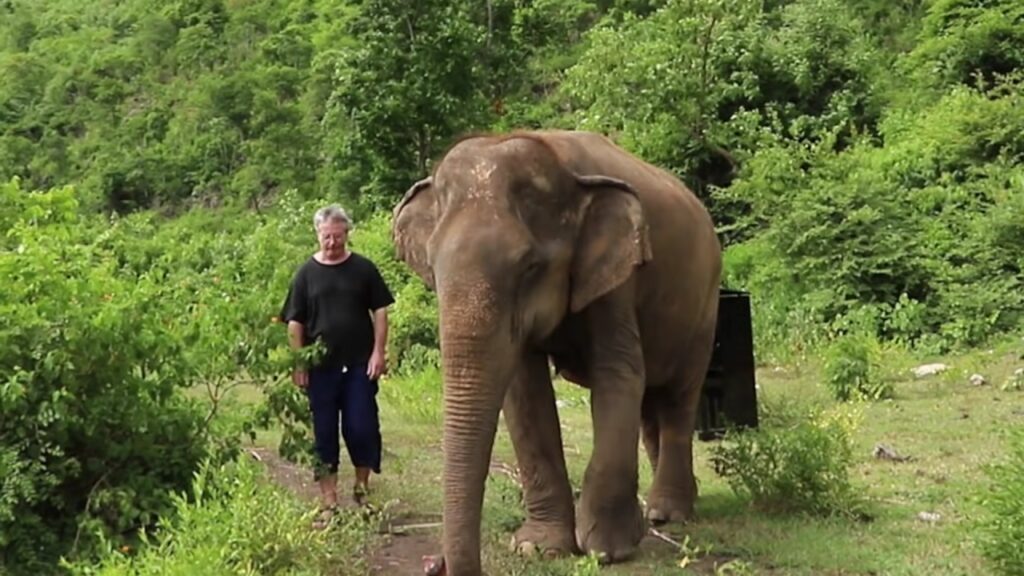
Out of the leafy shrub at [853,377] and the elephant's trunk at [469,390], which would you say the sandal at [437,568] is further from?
the leafy shrub at [853,377]

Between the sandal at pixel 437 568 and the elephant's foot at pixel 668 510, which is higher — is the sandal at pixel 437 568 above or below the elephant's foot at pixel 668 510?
above

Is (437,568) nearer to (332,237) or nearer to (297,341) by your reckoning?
(297,341)

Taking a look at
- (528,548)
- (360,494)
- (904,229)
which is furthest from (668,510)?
(904,229)

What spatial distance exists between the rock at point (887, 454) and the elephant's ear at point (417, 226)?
4.78 m

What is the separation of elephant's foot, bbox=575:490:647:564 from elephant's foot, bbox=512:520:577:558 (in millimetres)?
75

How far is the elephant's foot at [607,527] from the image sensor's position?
255 inches

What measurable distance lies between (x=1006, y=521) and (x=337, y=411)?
368cm

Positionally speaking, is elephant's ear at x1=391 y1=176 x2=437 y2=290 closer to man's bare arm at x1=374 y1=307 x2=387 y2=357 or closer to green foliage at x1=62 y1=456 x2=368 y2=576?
man's bare arm at x1=374 y1=307 x2=387 y2=357

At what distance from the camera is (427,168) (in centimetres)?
2456

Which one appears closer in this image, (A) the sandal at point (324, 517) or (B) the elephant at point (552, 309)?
(B) the elephant at point (552, 309)

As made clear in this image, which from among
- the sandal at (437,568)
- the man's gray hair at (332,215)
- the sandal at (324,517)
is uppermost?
the man's gray hair at (332,215)

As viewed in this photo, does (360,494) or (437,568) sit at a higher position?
(437,568)

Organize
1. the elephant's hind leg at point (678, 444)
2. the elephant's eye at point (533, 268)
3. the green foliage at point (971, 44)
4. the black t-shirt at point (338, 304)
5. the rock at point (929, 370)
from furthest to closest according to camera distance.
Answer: the green foliage at point (971, 44) → the rock at point (929, 370) → the elephant's hind leg at point (678, 444) → the black t-shirt at point (338, 304) → the elephant's eye at point (533, 268)

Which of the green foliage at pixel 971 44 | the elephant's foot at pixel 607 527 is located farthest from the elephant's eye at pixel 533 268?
the green foliage at pixel 971 44
